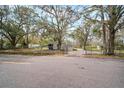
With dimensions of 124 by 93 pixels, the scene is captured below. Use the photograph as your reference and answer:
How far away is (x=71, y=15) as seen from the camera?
4387 millimetres

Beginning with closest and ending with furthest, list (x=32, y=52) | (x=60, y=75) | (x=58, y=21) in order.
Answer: (x=60, y=75), (x=32, y=52), (x=58, y=21)

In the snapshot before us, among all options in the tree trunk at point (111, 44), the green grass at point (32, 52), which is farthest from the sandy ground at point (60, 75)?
the tree trunk at point (111, 44)

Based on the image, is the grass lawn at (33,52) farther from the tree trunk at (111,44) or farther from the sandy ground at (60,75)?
the tree trunk at (111,44)

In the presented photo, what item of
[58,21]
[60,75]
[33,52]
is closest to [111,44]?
[58,21]

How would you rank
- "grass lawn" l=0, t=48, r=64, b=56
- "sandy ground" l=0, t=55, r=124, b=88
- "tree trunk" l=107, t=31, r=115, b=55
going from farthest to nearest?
"tree trunk" l=107, t=31, r=115, b=55
"grass lawn" l=0, t=48, r=64, b=56
"sandy ground" l=0, t=55, r=124, b=88

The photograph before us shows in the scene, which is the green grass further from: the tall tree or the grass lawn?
the tall tree

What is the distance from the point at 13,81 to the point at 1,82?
16 centimetres

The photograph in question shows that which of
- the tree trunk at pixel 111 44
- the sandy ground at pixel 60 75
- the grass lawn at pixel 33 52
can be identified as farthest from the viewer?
the tree trunk at pixel 111 44

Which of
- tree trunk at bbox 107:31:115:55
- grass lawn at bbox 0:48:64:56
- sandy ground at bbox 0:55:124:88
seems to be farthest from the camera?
tree trunk at bbox 107:31:115:55

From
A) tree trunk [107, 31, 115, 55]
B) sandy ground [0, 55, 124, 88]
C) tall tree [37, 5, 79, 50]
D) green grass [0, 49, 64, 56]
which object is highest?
tall tree [37, 5, 79, 50]

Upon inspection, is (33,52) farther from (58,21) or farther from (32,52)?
(58,21)

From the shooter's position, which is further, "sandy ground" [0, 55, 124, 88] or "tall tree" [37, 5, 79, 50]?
"tall tree" [37, 5, 79, 50]

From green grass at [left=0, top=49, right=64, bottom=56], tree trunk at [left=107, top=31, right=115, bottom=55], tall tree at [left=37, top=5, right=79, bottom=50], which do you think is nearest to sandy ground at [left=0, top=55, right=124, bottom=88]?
green grass at [left=0, top=49, right=64, bottom=56]
